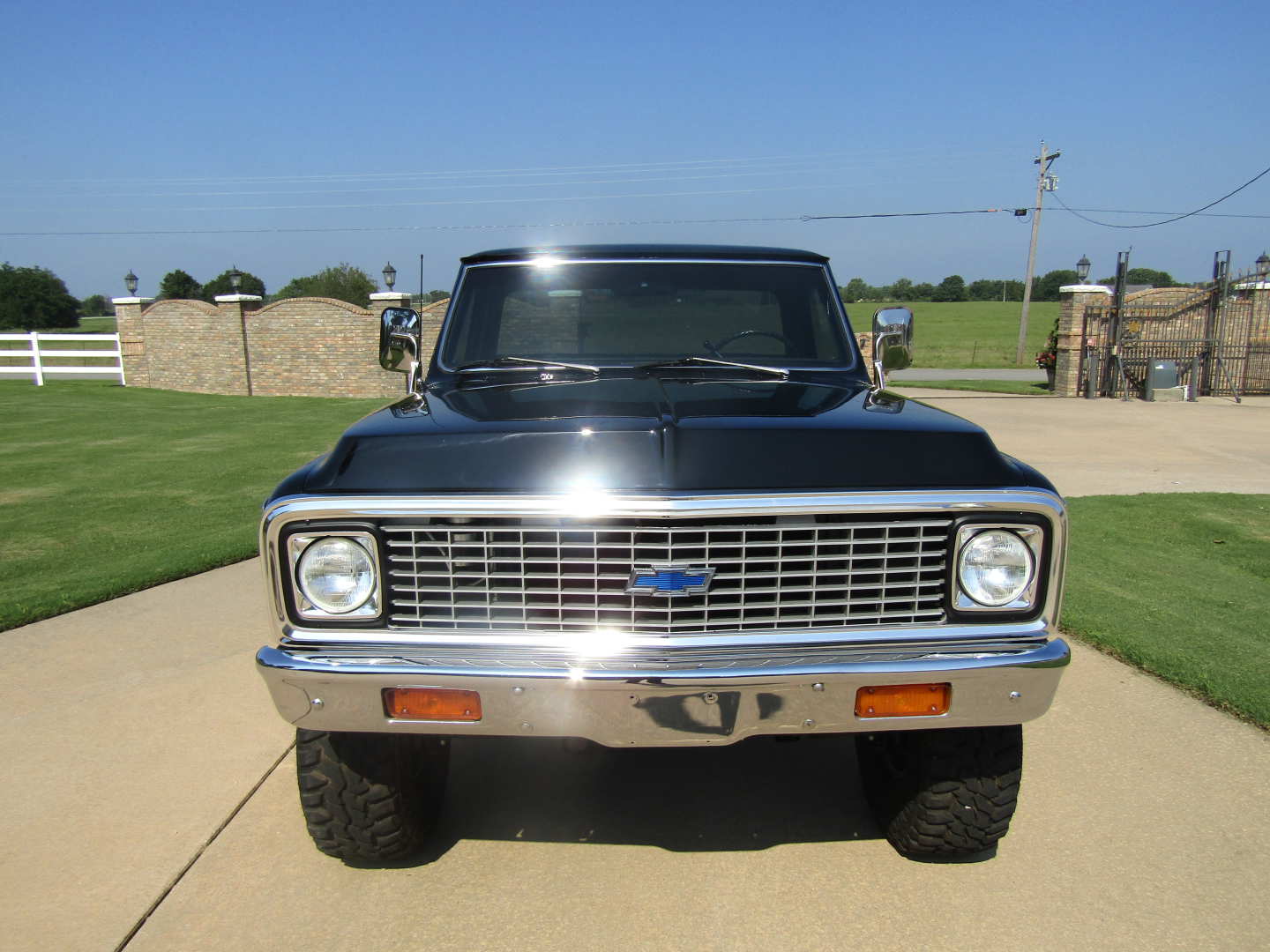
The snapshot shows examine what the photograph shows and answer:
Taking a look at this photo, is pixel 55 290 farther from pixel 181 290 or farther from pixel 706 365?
pixel 706 365

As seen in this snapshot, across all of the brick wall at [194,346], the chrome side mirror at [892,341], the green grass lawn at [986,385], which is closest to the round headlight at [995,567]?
the chrome side mirror at [892,341]

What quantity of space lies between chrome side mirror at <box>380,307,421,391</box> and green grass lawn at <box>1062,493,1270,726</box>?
3463mm

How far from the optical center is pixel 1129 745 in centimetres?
353

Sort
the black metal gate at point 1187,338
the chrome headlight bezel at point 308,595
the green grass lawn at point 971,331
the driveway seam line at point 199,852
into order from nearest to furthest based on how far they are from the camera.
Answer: the chrome headlight bezel at point 308,595 < the driveway seam line at point 199,852 < the black metal gate at point 1187,338 < the green grass lawn at point 971,331

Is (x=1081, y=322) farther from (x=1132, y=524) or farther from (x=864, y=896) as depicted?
(x=864, y=896)

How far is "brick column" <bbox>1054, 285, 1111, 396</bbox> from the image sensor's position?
66.0 feet

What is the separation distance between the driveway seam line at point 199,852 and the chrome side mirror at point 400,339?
1486 millimetres

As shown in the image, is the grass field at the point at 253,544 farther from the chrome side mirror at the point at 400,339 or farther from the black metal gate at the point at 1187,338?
the black metal gate at the point at 1187,338

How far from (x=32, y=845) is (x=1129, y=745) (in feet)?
12.0

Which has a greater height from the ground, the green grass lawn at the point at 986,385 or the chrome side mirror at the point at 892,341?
the chrome side mirror at the point at 892,341

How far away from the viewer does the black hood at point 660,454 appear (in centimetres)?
227

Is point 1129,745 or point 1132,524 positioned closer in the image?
point 1129,745

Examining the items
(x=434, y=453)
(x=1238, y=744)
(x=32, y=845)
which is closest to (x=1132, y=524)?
(x=1238, y=744)

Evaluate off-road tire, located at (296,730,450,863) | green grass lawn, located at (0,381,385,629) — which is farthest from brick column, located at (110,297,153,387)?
off-road tire, located at (296,730,450,863)
